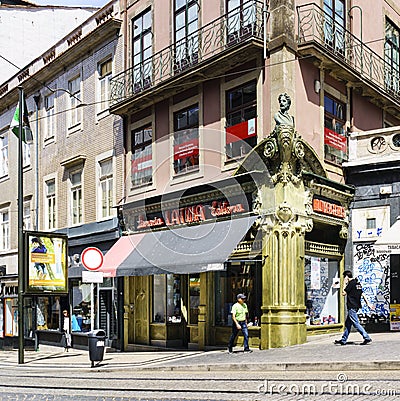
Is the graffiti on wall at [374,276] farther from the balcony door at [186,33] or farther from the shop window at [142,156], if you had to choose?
the shop window at [142,156]

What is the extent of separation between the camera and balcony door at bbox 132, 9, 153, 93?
79.8 feet

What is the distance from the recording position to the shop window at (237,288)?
1961cm

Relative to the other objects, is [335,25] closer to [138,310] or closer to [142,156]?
[142,156]

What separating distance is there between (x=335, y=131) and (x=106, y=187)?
953cm

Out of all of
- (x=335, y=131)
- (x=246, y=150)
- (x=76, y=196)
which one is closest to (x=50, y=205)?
(x=76, y=196)

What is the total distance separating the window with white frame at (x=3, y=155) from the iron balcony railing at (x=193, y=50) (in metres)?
11.4

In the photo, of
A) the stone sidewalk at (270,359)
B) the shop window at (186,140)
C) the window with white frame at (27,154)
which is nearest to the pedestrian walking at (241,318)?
the stone sidewalk at (270,359)

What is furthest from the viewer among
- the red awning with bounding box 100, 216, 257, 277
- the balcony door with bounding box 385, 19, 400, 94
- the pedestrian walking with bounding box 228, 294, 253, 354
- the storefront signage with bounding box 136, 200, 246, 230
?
the balcony door with bounding box 385, 19, 400, 94

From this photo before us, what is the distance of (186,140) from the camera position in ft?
74.3

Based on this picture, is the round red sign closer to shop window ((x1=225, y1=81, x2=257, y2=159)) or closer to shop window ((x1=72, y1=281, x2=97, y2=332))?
shop window ((x1=225, y1=81, x2=257, y2=159))

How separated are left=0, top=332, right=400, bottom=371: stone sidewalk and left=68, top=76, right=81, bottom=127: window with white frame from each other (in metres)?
9.88

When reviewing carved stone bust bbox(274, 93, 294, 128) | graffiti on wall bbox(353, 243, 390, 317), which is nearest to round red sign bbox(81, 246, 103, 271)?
carved stone bust bbox(274, 93, 294, 128)

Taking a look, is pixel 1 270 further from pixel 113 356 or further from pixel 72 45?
pixel 113 356

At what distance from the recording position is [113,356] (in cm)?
2238
